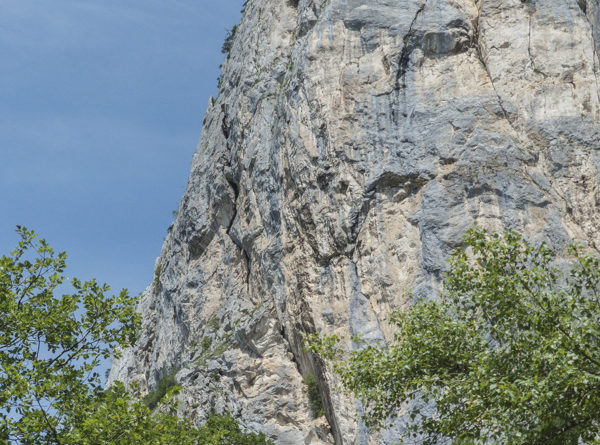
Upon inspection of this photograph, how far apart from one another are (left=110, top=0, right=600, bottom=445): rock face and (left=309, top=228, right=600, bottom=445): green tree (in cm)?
1294

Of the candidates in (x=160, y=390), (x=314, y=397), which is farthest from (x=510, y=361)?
(x=160, y=390)

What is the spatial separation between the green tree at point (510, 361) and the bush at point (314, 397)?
58.6 feet

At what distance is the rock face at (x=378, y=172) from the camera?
31453mm

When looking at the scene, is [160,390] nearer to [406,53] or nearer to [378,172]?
[378,172]

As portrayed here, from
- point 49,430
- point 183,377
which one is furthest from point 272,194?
point 49,430

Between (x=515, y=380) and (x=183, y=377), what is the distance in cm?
2720

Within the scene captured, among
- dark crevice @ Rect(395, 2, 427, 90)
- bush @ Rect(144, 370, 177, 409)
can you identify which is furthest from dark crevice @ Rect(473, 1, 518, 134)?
bush @ Rect(144, 370, 177, 409)

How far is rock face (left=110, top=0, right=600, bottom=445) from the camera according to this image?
3145cm

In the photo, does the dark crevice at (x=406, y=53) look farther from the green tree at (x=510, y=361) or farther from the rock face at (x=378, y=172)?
the green tree at (x=510, y=361)

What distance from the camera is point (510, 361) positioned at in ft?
47.3

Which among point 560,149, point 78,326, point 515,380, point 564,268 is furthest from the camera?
point 560,149

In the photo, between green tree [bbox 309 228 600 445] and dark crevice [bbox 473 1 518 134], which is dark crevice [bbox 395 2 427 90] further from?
green tree [bbox 309 228 600 445]

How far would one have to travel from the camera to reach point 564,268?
28656 mm

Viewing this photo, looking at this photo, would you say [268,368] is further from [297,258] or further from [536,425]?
[536,425]
